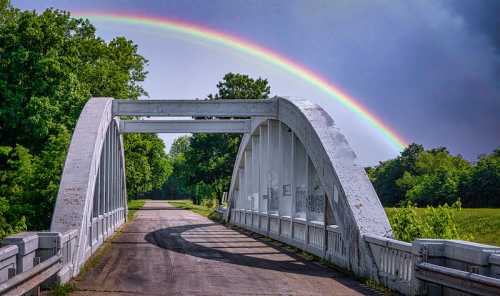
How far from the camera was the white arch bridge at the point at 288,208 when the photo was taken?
8.56m

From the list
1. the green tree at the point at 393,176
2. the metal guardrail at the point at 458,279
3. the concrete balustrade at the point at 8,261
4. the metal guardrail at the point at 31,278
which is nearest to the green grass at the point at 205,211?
the green tree at the point at 393,176

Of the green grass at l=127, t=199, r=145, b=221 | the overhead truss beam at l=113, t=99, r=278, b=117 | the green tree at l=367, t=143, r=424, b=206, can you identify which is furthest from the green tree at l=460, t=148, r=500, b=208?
the overhead truss beam at l=113, t=99, r=278, b=117

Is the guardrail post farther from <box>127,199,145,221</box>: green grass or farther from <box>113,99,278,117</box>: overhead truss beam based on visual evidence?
<box>127,199,145,221</box>: green grass

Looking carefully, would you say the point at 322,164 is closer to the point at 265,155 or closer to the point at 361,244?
the point at 361,244

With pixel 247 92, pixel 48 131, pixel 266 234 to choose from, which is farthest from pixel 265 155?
pixel 247 92

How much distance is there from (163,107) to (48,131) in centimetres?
1139

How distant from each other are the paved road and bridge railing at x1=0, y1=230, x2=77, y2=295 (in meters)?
0.54

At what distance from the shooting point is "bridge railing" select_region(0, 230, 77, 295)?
294 inches

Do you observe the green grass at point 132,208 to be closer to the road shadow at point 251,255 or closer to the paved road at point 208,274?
the road shadow at point 251,255

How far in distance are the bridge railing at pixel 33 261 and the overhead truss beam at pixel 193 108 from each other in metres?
9.14

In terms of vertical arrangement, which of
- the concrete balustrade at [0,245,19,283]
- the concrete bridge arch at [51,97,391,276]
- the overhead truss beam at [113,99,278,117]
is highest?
the overhead truss beam at [113,99,278,117]

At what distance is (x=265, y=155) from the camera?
88.3 ft

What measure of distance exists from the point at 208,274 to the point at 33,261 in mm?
3823

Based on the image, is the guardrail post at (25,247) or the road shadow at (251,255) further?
the road shadow at (251,255)
